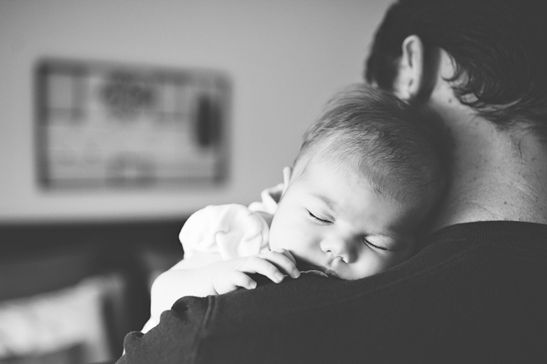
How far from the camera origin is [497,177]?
0.71m

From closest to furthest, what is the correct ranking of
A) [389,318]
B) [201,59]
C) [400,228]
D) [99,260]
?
[389,318] < [400,228] < [99,260] < [201,59]

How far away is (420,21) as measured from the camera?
31.4 inches

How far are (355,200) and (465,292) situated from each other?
0.21 meters

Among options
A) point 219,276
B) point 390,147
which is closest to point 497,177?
point 390,147

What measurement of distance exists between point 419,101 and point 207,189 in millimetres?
1911

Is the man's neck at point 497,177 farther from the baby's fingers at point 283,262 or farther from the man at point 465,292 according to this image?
the baby's fingers at point 283,262

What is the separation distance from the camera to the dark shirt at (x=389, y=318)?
539mm

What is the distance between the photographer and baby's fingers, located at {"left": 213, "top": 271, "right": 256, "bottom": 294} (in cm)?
62

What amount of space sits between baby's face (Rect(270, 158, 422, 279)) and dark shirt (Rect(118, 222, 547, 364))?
15 cm

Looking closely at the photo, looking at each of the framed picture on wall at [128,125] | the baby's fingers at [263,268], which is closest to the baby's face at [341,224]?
the baby's fingers at [263,268]

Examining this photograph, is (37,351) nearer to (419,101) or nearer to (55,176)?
(55,176)

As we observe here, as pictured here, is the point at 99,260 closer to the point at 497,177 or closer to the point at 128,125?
the point at 128,125

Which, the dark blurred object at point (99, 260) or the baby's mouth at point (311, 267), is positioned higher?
the baby's mouth at point (311, 267)

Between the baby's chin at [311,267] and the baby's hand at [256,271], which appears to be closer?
the baby's hand at [256,271]
